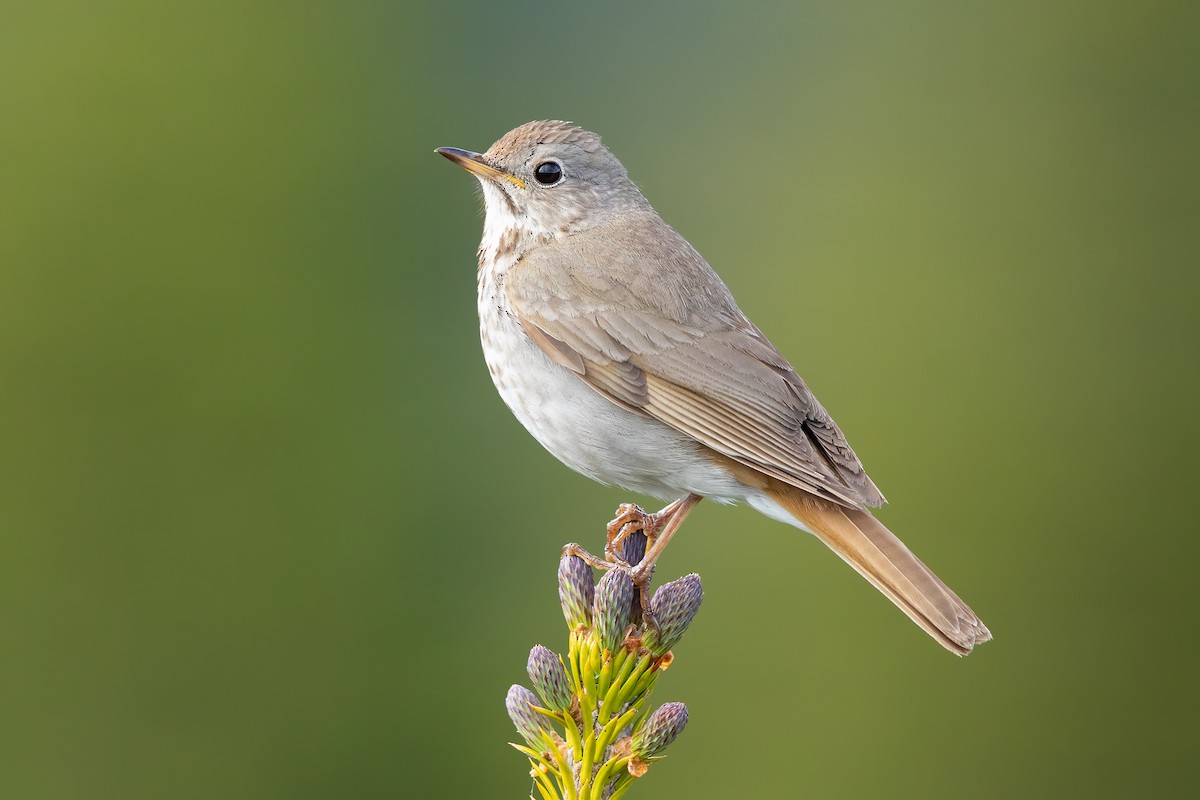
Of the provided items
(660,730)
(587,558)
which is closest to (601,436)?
(587,558)

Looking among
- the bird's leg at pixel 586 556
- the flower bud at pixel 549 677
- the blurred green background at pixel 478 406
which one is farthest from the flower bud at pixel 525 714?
the blurred green background at pixel 478 406

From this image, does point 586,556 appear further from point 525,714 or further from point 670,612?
point 525,714

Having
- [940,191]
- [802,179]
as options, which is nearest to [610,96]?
[802,179]

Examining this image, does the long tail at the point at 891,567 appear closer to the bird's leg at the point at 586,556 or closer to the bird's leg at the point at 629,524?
the bird's leg at the point at 629,524

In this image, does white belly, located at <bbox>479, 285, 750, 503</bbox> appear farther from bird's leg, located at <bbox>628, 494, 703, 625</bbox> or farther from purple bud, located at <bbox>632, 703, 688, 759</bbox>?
purple bud, located at <bbox>632, 703, 688, 759</bbox>

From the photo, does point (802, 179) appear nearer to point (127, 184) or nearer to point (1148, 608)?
point (1148, 608)
